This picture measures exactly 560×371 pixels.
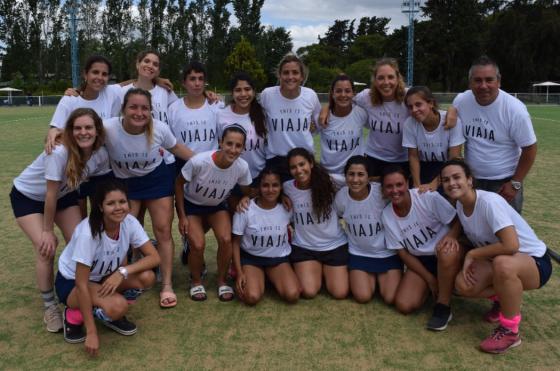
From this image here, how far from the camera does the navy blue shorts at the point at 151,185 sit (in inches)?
163

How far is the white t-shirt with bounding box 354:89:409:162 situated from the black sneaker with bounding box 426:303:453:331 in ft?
4.76

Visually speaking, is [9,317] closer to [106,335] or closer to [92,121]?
[106,335]

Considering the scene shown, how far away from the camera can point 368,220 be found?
13.5 ft

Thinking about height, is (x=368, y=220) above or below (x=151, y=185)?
below

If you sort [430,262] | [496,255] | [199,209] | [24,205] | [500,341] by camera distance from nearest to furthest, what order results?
1. [500,341]
2. [496,255]
3. [24,205]
4. [430,262]
5. [199,209]

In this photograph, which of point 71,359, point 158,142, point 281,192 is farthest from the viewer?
point 281,192

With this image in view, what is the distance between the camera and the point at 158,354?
10.7 ft

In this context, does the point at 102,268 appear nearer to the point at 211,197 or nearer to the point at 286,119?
the point at 211,197

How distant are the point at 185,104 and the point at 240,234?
128cm

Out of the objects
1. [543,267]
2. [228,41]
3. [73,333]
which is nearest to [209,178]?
[73,333]

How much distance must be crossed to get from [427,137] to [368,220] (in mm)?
817

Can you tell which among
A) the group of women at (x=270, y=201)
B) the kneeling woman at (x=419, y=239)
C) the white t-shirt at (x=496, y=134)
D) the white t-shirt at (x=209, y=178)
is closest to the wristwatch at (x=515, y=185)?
the white t-shirt at (x=496, y=134)

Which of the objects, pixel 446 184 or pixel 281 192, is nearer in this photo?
pixel 446 184

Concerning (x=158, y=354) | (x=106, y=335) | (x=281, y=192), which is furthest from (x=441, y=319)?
(x=106, y=335)
